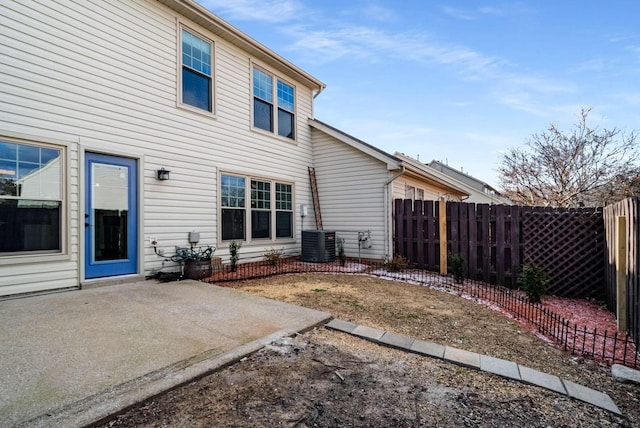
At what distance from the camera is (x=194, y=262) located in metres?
6.15

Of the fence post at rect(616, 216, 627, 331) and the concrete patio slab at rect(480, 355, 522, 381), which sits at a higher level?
the fence post at rect(616, 216, 627, 331)

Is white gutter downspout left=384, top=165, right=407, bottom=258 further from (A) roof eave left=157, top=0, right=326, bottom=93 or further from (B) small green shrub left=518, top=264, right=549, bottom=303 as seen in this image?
(A) roof eave left=157, top=0, right=326, bottom=93

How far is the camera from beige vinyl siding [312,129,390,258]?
8.77 m

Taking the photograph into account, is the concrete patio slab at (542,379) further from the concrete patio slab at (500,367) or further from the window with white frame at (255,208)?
the window with white frame at (255,208)

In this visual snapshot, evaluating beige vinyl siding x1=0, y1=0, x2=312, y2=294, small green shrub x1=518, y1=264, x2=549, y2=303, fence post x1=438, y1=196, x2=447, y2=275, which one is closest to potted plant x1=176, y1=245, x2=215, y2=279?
beige vinyl siding x1=0, y1=0, x2=312, y2=294

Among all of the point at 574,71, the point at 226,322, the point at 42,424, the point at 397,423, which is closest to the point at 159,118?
the point at 226,322

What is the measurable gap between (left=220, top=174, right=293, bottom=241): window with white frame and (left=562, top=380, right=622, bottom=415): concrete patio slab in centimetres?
671

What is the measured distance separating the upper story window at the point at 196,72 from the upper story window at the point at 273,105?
1.40 metres

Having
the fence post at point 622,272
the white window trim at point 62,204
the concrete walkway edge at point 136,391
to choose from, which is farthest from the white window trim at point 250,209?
the fence post at point 622,272

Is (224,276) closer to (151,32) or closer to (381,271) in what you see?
(381,271)

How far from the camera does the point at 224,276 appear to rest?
21.3 feet

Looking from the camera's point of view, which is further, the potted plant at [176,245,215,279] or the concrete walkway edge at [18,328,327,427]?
the potted plant at [176,245,215,279]

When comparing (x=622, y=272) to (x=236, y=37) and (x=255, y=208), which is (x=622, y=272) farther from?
(x=236, y=37)

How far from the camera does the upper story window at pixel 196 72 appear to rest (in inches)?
268
